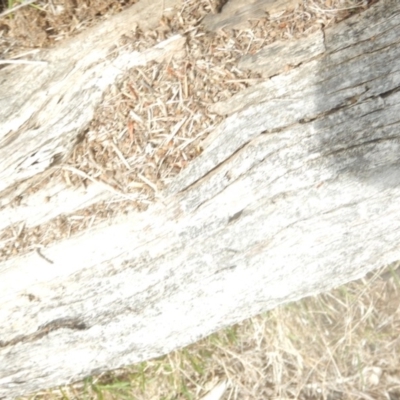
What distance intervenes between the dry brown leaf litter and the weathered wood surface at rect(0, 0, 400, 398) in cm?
7

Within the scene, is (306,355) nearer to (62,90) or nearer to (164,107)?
(164,107)

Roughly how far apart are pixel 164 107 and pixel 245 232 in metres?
0.59

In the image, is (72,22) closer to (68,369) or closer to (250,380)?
(68,369)

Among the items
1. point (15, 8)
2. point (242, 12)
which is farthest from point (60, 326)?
point (242, 12)

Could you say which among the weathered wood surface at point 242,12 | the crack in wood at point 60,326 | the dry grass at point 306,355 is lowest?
the dry grass at point 306,355

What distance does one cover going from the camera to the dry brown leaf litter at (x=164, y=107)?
1949 millimetres

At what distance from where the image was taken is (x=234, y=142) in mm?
1917

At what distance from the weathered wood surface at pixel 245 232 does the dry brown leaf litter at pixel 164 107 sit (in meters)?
0.07

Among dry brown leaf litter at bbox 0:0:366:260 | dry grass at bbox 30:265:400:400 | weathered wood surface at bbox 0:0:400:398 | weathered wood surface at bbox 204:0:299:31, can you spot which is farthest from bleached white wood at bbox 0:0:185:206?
dry grass at bbox 30:265:400:400

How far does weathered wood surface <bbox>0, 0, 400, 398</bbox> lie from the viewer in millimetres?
1869

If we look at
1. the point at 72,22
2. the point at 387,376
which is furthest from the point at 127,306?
the point at 387,376

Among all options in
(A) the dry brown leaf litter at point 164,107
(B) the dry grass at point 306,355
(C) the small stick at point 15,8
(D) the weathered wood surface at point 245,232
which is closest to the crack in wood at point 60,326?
(D) the weathered wood surface at point 245,232

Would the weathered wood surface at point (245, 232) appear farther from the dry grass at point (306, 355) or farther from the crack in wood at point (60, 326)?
the dry grass at point (306, 355)

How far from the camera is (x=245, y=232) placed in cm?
201
